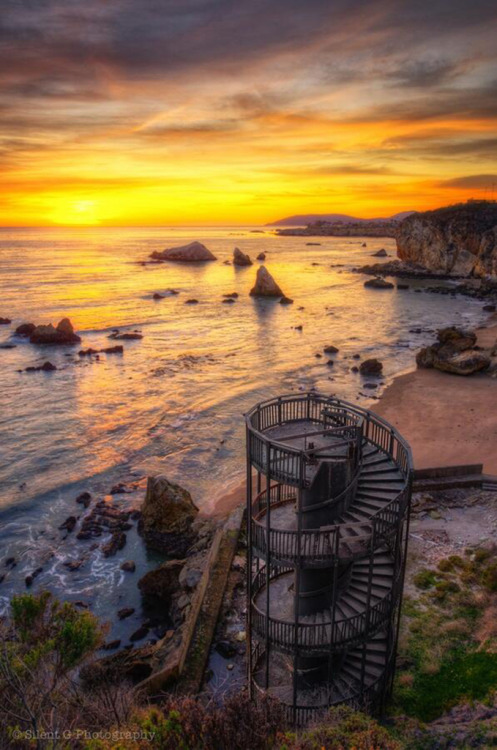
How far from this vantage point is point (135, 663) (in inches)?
671

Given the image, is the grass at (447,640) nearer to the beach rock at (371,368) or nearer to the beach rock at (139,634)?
the beach rock at (139,634)

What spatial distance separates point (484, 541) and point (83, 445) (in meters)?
25.5

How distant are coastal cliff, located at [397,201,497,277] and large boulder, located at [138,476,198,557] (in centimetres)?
10307

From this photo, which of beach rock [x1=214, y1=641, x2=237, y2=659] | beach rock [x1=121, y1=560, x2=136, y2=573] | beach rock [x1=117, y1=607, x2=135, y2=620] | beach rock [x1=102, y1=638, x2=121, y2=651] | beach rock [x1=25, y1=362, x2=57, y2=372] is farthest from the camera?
beach rock [x1=25, y1=362, x2=57, y2=372]

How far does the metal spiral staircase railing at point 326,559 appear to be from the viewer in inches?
471

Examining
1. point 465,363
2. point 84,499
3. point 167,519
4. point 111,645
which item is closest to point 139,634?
point 111,645

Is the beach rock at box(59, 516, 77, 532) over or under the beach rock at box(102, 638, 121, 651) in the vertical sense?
over

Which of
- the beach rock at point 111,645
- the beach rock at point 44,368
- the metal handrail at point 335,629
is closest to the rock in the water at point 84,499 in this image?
the beach rock at point 111,645

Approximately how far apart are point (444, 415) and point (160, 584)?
24131 mm

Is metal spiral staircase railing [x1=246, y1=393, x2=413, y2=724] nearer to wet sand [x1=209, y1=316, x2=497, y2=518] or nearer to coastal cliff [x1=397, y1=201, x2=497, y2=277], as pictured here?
wet sand [x1=209, y1=316, x2=497, y2=518]

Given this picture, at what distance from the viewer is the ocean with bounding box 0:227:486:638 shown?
25.0 m

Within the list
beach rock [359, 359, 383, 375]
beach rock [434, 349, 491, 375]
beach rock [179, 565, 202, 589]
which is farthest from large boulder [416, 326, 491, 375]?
beach rock [179, 565, 202, 589]

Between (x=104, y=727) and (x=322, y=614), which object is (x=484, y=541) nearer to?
(x=322, y=614)

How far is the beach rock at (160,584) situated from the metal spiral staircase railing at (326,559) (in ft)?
22.3
